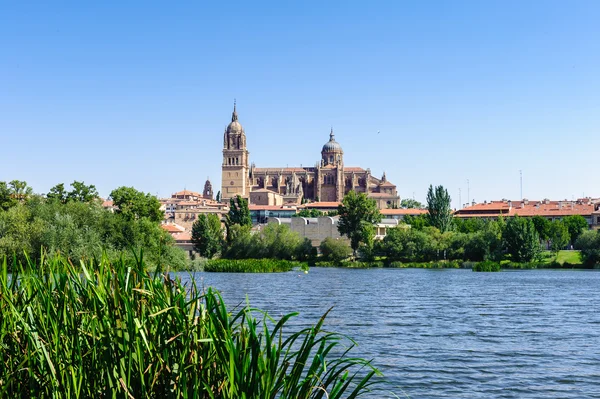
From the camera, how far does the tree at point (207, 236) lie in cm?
8850

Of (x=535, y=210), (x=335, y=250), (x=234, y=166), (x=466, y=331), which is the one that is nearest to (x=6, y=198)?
(x=335, y=250)

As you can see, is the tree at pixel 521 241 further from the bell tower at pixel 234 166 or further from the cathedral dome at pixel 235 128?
the cathedral dome at pixel 235 128

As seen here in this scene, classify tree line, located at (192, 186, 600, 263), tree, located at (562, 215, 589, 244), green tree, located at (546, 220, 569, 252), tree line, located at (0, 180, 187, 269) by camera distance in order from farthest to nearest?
tree, located at (562, 215, 589, 244), green tree, located at (546, 220, 569, 252), tree line, located at (192, 186, 600, 263), tree line, located at (0, 180, 187, 269)

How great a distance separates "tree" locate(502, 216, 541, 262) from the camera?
73.1 m

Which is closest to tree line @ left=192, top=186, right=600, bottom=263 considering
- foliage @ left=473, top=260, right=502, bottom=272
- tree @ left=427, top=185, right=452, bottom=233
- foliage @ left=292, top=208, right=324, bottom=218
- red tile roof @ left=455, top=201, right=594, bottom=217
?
tree @ left=427, top=185, right=452, bottom=233

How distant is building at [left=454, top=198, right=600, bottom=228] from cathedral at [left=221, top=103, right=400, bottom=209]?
32.9m

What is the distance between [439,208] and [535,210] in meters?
34.9

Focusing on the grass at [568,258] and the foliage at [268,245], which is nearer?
the grass at [568,258]

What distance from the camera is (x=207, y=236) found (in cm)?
8869

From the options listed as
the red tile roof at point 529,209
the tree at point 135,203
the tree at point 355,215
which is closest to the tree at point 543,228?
the tree at point 355,215

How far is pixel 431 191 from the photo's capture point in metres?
94.6

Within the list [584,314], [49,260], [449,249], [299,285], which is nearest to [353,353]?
[49,260]

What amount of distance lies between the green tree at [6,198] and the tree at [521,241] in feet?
140

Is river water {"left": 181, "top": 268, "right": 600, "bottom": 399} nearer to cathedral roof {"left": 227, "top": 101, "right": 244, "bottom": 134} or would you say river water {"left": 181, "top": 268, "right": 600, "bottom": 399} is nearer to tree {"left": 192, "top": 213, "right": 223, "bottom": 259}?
tree {"left": 192, "top": 213, "right": 223, "bottom": 259}
